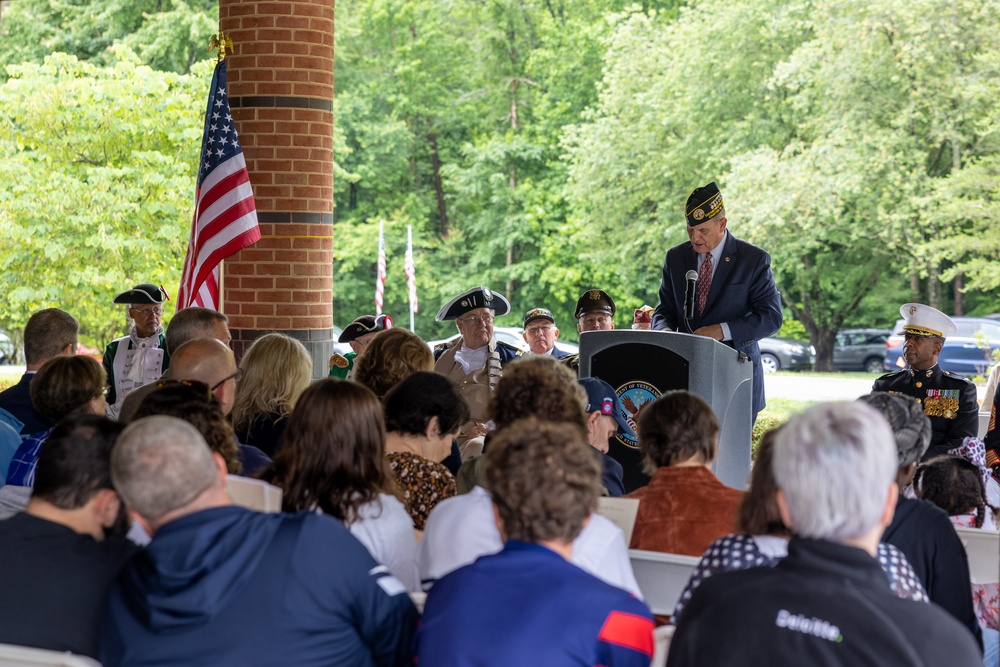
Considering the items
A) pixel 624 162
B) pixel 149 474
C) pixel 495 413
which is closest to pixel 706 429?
pixel 495 413

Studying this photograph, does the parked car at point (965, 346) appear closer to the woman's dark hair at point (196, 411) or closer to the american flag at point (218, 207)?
the american flag at point (218, 207)

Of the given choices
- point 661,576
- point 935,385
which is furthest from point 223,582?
point 935,385

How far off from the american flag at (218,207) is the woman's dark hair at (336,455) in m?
3.95

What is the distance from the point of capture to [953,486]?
371 cm

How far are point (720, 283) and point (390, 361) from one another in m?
1.60

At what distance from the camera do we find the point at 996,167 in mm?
21406

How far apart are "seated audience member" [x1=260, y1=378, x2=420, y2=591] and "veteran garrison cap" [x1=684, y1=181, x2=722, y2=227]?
2759 millimetres

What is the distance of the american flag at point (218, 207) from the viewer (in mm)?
6773

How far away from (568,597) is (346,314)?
90.7 ft

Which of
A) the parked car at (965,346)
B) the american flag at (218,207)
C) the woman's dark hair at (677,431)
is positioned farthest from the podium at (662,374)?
the parked car at (965,346)

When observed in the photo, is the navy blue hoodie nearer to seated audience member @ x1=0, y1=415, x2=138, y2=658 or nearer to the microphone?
seated audience member @ x1=0, y1=415, x2=138, y2=658

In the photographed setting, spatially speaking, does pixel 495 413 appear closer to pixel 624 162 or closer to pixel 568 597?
pixel 568 597

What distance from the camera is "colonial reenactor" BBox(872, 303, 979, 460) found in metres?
5.66

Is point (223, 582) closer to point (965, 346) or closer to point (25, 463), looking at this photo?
point (25, 463)
